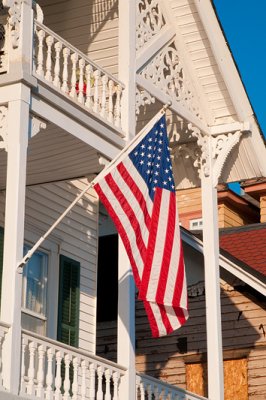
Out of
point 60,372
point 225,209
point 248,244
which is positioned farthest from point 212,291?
point 225,209

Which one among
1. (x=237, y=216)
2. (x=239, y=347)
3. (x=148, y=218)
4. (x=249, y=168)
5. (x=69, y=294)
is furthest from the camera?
(x=237, y=216)

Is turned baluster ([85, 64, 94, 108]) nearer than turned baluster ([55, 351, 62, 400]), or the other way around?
turned baluster ([55, 351, 62, 400])

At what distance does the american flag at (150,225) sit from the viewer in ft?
57.7

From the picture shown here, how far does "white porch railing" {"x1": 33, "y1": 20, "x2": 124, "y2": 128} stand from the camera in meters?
18.3

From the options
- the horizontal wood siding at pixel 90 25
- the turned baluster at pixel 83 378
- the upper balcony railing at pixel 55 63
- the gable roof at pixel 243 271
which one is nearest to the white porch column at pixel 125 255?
the upper balcony railing at pixel 55 63

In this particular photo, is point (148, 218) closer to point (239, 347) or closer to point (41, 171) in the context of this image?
point (41, 171)

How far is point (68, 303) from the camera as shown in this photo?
21.4 meters

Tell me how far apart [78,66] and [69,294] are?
12.2ft

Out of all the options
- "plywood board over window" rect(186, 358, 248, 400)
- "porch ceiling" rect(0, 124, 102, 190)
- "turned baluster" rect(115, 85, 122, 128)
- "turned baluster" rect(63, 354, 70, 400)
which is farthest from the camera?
"plywood board over window" rect(186, 358, 248, 400)

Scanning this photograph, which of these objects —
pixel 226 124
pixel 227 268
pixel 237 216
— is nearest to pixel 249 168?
pixel 226 124

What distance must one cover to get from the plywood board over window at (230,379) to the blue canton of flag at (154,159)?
24.2 ft

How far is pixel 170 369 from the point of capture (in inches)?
1034

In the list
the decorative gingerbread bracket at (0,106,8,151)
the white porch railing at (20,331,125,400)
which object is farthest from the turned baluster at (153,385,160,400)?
the decorative gingerbread bracket at (0,106,8,151)

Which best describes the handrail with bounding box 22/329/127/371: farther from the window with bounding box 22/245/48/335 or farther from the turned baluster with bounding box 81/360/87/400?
the window with bounding box 22/245/48/335
